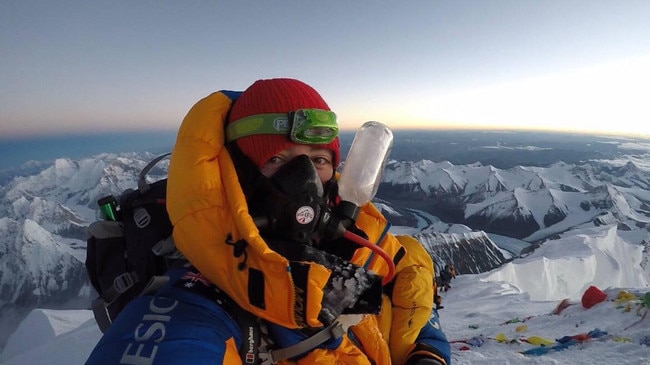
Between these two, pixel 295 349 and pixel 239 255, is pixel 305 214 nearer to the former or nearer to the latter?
pixel 239 255

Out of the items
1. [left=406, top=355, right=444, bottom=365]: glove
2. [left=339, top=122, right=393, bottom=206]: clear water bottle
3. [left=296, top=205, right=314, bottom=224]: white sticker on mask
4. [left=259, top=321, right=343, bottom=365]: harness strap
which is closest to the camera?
[left=259, top=321, right=343, bottom=365]: harness strap

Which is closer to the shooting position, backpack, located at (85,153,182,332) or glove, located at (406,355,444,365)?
backpack, located at (85,153,182,332)

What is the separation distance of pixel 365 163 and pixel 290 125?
2.41 ft

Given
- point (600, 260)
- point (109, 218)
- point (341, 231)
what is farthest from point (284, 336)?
point (600, 260)

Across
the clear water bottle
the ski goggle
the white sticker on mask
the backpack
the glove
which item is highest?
the ski goggle

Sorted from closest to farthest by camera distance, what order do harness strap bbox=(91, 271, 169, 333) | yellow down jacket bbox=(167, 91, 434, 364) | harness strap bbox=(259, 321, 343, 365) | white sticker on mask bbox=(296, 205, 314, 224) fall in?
yellow down jacket bbox=(167, 91, 434, 364), harness strap bbox=(259, 321, 343, 365), white sticker on mask bbox=(296, 205, 314, 224), harness strap bbox=(91, 271, 169, 333)

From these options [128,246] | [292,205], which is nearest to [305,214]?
[292,205]

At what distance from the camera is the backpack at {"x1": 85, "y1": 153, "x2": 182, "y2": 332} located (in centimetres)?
213

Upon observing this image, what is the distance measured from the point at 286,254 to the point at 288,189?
0.39 metres

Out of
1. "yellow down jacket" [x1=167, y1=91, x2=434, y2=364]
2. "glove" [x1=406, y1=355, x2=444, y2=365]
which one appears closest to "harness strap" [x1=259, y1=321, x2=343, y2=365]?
"yellow down jacket" [x1=167, y1=91, x2=434, y2=364]

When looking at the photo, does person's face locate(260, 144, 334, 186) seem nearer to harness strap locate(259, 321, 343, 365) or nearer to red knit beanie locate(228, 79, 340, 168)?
red knit beanie locate(228, 79, 340, 168)

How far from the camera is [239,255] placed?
1701 millimetres

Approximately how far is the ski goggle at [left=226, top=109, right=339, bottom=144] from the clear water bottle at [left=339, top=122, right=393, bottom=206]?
0.42 meters

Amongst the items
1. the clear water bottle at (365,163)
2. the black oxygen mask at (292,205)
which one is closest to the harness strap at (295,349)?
the black oxygen mask at (292,205)
